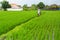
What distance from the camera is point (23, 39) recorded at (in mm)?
7465

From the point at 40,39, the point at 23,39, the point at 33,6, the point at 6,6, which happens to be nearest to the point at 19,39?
the point at 23,39

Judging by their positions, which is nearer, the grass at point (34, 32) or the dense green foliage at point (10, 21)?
the grass at point (34, 32)

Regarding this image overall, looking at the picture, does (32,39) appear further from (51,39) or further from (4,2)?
(4,2)

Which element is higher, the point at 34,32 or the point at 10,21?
the point at 34,32

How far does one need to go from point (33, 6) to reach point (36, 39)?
67420 mm

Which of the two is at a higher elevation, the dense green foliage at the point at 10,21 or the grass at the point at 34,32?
the grass at the point at 34,32

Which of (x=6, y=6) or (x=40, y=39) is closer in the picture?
(x=40, y=39)

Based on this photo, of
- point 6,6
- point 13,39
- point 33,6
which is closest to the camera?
point 13,39

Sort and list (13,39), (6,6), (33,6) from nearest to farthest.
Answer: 1. (13,39)
2. (6,6)
3. (33,6)

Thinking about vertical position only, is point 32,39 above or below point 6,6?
above

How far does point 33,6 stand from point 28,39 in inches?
2654

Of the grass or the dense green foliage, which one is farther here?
the dense green foliage

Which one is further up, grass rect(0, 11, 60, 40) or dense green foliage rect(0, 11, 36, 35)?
grass rect(0, 11, 60, 40)

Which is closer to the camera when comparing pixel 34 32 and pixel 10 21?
pixel 34 32
